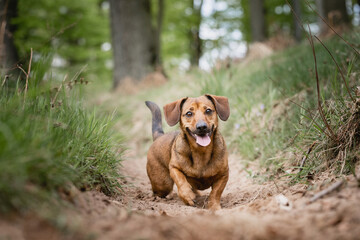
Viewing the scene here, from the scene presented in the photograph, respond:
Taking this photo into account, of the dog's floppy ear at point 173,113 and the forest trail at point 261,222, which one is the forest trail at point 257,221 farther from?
the dog's floppy ear at point 173,113

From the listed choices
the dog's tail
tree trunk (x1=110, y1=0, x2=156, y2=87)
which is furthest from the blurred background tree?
the dog's tail

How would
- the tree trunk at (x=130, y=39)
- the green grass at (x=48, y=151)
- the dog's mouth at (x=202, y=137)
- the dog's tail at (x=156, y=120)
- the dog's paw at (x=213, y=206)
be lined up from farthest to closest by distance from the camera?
the tree trunk at (x=130, y=39) → the dog's tail at (x=156, y=120) → the dog's mouth at (x=202, y=137) → the dog's paw at (x=213, y=206) → the green grass at (x=48, y=151)

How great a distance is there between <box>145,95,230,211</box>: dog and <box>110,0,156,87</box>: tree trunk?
27.6 ft

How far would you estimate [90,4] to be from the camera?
55.4ft

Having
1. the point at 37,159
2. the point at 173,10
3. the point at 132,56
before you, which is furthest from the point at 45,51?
the point at 173,10

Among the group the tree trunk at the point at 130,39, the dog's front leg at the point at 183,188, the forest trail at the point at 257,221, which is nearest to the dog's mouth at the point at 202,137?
the dog's front leg at the point at 183,188

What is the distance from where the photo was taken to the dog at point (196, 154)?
3.69m

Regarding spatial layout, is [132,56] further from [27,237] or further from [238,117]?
[27,237]

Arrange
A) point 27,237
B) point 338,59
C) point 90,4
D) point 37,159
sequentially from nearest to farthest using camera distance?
1. point 27,237
2. point 37,159
3. point 338,59
4. point 90,4

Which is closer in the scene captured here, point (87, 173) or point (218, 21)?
point (87, 173)

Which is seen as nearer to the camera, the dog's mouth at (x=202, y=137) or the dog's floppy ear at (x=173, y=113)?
the dog's mouth at (x=202, y=137)

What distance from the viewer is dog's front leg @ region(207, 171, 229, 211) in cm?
353

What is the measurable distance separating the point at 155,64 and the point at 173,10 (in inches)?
342

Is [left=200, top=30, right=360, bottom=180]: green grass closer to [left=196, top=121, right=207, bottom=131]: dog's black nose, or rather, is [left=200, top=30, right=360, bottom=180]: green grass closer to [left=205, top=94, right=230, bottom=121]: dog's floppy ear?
[left=205, top=94, right=230, bottom=121]: dog's floppy ear
